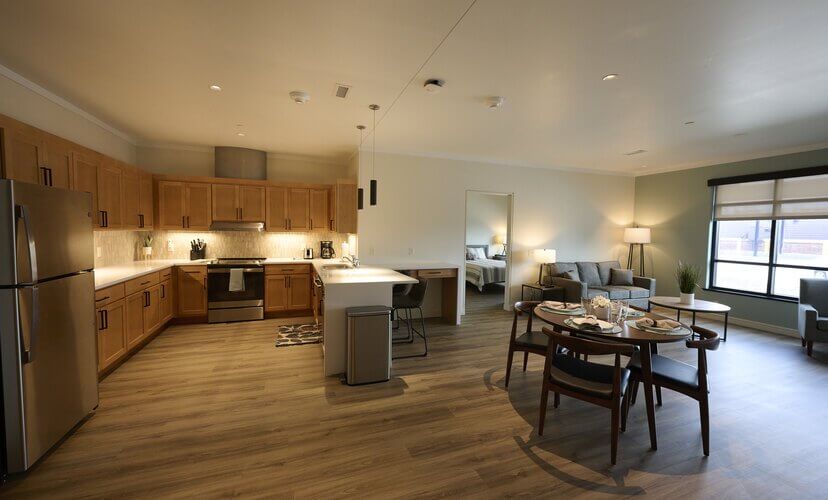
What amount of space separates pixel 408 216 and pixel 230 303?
313 centimetres

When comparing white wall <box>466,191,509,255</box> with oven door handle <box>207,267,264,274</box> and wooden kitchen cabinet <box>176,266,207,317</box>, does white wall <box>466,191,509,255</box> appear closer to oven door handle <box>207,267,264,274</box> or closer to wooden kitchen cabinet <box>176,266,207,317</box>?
oven door handle <box>207,267,264,274</box>

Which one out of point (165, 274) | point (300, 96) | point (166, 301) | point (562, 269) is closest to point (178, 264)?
point (165, 274)

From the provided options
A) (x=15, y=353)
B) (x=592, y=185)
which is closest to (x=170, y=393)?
(x=15, y=353)

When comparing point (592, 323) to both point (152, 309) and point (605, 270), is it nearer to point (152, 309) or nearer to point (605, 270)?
point (605, 270)

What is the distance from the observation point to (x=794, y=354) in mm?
4301

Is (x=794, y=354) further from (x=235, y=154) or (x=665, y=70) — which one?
(x=235, y=154)

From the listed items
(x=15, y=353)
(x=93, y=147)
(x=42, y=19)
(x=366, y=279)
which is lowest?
(x=15, y=353)

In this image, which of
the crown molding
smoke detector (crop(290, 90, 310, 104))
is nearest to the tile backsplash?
the crown molding

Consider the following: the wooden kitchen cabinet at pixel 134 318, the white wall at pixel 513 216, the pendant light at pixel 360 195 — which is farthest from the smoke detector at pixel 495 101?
the wooden kitchen cabinet at pixel 134 318

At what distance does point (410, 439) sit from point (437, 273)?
2952 mm

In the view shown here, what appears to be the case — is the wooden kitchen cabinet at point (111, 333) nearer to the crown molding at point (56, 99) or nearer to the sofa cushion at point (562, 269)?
the crown molding at point (56, 99)

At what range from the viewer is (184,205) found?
528cm

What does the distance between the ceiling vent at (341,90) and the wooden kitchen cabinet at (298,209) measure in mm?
2829

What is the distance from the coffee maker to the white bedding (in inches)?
135
